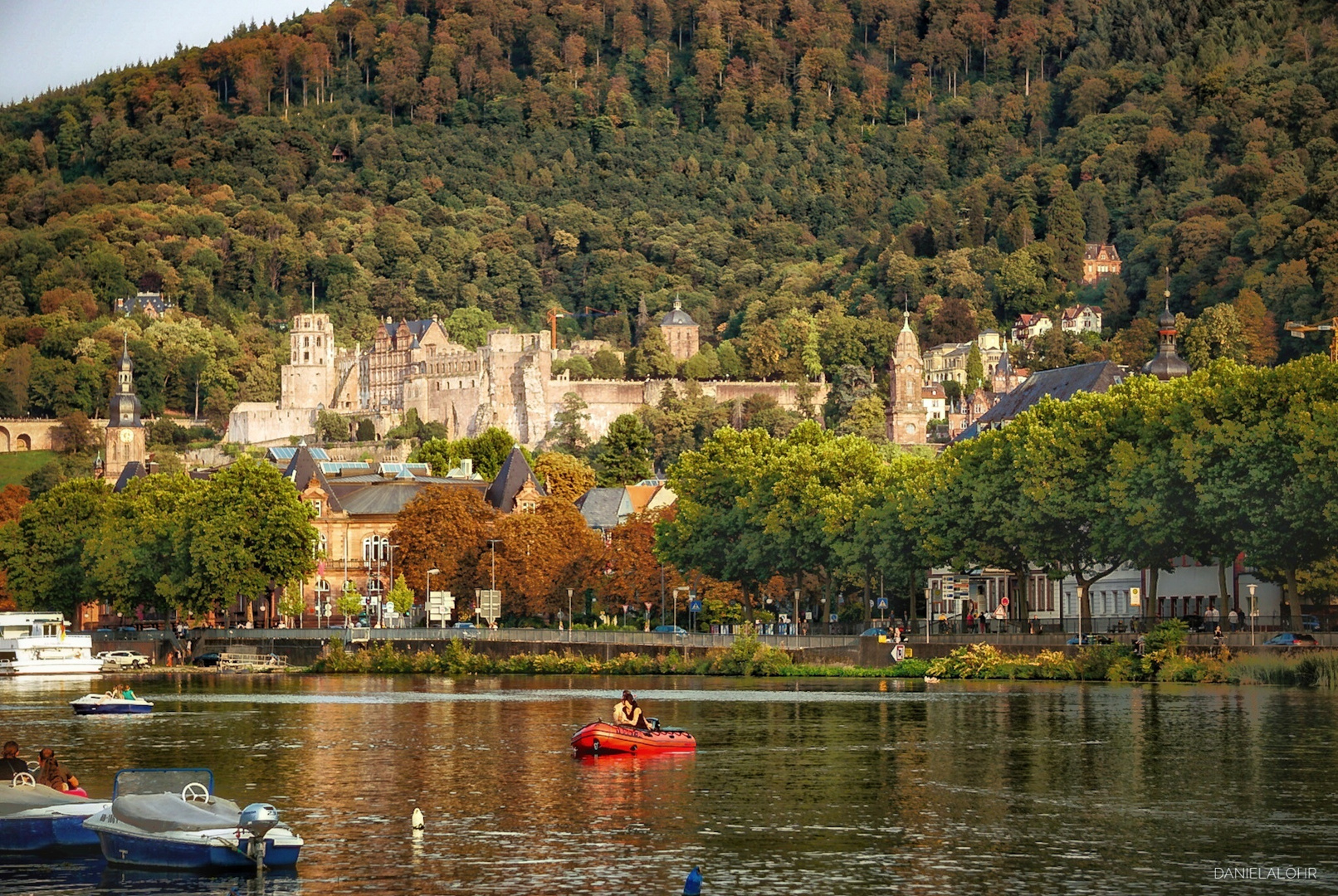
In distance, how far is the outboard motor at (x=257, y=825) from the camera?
112ft

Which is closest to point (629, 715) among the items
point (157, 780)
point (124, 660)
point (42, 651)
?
point (157, 780)

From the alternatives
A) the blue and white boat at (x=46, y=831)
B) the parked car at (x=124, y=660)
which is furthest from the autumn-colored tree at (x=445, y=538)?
the blue and white boat at (x=46, y=831)

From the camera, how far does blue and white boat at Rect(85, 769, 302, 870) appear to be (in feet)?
112

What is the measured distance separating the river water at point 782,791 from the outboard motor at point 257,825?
497mm

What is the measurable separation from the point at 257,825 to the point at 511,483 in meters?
113

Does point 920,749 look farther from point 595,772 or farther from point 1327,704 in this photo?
point 1327,704

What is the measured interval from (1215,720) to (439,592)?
209ft

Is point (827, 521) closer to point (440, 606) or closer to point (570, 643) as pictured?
point (570, 643)

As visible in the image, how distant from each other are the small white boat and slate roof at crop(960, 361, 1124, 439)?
60.1 m

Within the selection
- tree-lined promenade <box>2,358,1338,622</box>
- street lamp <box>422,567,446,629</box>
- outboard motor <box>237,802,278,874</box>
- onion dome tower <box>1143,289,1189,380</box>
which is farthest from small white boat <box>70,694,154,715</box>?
onion dome tower <box>1143,289,1189,380</box>

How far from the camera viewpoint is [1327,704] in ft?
207

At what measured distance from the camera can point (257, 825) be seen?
3428cm

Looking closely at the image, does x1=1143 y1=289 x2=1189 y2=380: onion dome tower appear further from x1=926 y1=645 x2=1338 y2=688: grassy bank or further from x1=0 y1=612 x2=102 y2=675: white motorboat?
x1=0 y1=612 x2=102 y2=675: white motorboat

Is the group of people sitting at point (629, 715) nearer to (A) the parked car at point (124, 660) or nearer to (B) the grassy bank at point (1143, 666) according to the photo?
(B) the grassy bank at point (1143, 666)
